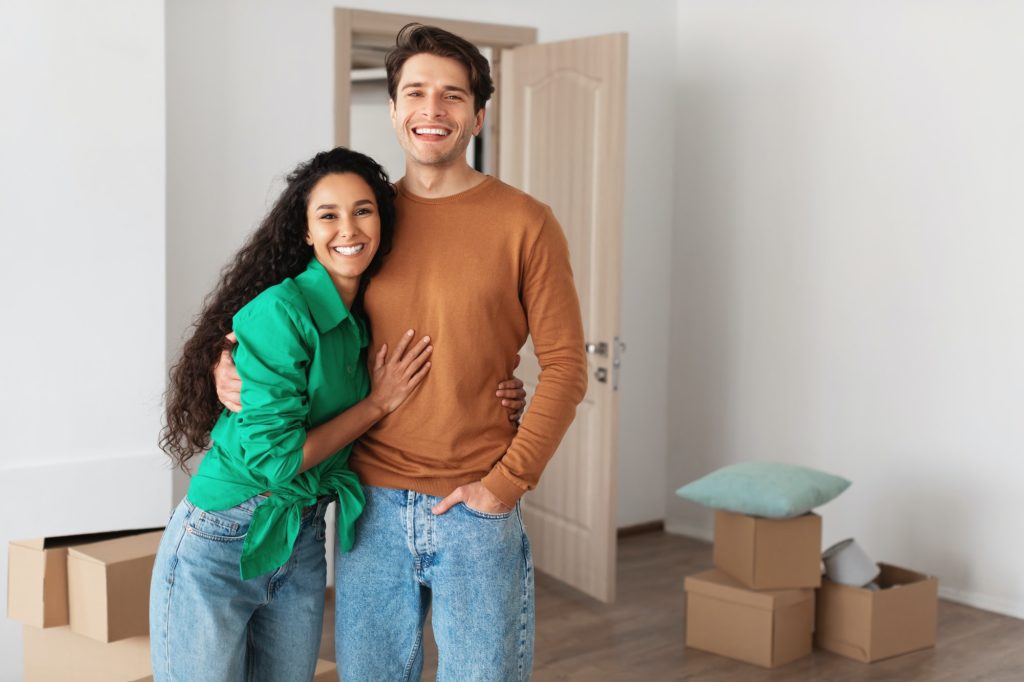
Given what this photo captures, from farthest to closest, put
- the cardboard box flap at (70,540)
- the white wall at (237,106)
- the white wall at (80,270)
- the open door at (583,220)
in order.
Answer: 1. the open door at (583,220)
2. the white wall at (237,106)
3. the white wall at (80,270)
4. the cardboard box flap at (70,540)

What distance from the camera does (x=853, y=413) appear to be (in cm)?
461

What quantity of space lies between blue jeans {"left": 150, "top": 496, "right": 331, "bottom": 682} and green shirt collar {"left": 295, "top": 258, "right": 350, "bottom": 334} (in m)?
0.32

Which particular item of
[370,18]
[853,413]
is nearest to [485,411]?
[370,18]

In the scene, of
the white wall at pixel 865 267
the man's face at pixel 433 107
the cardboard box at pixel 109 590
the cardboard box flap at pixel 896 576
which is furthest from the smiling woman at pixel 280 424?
the white wall at pixel 865 267

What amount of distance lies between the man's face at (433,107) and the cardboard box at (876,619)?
2.46m

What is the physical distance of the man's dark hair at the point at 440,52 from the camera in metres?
1.89

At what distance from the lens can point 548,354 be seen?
1957 millimetres

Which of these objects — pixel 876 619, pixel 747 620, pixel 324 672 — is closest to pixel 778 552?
pixel 747 620

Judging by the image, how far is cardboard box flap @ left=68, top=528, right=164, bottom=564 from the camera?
2.64m

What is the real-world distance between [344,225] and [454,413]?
367 millimetres

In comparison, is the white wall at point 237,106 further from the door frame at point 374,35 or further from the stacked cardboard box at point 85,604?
the stacked cardboard box at point 85,604

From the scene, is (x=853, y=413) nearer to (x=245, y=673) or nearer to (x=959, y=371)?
(x=959, y=371)

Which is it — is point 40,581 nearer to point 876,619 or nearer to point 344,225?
point 344,225

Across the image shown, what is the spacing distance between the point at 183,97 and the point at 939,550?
327 centimetres
